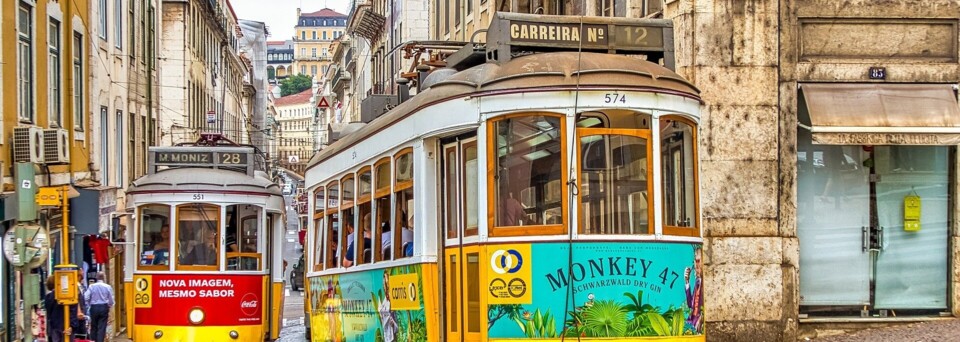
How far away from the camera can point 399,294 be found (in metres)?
12.1

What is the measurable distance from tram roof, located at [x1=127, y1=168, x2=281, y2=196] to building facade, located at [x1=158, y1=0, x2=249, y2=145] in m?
18.8

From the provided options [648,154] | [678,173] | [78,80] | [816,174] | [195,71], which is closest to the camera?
[648,154]

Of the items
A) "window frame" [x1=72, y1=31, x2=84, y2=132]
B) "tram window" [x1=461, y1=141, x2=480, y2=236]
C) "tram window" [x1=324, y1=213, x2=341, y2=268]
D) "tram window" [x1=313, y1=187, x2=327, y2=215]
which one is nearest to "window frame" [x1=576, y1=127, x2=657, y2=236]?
"tram window" [x1=461, y1=141, x2=480, y2=236]

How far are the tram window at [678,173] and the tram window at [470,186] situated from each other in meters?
1.38

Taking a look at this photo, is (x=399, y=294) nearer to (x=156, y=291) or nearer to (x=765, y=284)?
(x=765, y=284)

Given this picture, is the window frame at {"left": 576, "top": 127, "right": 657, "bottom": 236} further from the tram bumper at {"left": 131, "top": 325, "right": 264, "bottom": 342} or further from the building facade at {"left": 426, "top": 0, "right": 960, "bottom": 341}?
the tram bumper at {"left": 131, "top": 325, "right": 264, "bottom": 342}

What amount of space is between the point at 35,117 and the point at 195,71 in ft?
94.8

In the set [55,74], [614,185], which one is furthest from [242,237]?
[614,185]

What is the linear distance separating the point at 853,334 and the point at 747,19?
3997 mm

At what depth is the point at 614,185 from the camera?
34.5 ft

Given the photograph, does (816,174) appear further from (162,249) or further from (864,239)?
(162,249)

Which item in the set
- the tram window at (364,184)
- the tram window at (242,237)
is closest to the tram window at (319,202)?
the tram window at (364,184)

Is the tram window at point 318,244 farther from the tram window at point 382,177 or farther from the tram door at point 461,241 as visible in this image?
the tram door at point 461,241

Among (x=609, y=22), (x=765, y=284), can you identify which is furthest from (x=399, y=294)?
(x=765, y=284)
